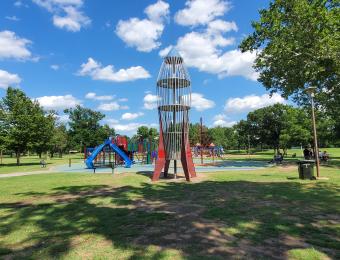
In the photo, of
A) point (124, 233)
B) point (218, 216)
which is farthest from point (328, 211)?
point (124, 233)

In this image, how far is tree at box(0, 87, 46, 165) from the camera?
130ft

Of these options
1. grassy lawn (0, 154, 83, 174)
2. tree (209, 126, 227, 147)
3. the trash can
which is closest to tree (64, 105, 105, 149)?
grassy lawn (0, 154, 83, 174)

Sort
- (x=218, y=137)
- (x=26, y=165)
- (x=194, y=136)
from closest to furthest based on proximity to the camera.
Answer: (x=26, y=165) < (x=194, y=136) < (x=218, y=137)

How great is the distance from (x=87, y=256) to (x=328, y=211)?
641 cm

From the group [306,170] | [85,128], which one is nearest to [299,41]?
[306,170]

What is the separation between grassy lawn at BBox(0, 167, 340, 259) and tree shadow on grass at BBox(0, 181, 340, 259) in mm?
18

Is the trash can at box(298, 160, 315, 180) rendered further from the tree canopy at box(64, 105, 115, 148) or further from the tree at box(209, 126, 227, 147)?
the tree at box(209, 126, 227, 147)

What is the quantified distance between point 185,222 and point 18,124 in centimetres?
3788

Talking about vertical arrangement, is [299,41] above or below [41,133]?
above

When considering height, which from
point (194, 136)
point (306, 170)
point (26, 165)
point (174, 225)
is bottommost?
point (174, 225)

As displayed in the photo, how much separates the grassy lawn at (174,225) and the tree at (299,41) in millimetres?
12328

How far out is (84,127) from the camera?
84.1m

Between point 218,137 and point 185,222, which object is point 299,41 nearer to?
point 185,222

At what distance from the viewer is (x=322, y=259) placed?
17.4 feet
